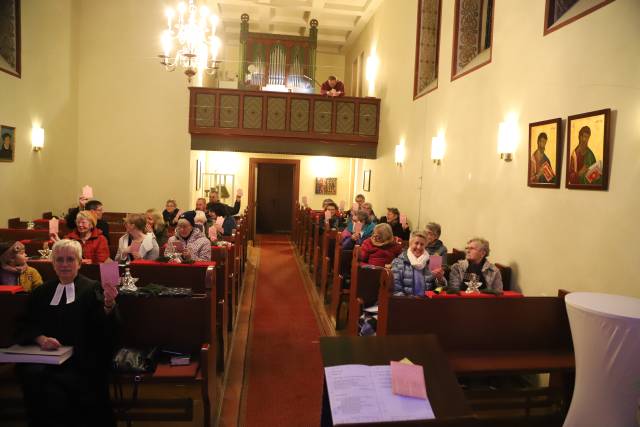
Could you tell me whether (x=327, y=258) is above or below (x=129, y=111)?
below

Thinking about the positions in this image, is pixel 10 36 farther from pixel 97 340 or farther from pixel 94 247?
pixel 97 340

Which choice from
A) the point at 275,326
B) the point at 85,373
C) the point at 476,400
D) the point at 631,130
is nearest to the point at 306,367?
the point at 275,326

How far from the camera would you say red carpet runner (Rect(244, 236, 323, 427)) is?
12.4ft

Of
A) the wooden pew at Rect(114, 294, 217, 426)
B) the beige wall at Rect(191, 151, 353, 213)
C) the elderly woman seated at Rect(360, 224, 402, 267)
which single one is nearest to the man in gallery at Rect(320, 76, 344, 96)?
the beige wall at Rect(191, 151, 353, 213)

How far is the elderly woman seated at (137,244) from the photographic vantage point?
504 cm

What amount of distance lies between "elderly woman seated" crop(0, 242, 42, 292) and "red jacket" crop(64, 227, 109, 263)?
129 cm

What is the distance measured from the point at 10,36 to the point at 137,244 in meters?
5.30

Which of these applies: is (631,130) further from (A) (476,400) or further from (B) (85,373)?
(B) (85,373)

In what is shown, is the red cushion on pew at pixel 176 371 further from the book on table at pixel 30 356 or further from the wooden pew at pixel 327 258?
the wooden pew at pixel 327 258

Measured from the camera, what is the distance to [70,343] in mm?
3000

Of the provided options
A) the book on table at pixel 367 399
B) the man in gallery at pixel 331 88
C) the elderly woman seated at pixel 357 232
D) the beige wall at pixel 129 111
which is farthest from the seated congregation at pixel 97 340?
the man in gallery at pixel 331 88

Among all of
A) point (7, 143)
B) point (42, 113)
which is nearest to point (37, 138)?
point (42, 113)

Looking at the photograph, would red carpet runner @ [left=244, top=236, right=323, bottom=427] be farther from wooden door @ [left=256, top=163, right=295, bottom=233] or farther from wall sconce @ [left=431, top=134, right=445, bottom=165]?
wooden door @ [left=256, top=163, right=295, bottom=233]

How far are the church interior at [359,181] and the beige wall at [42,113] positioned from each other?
0.05m
